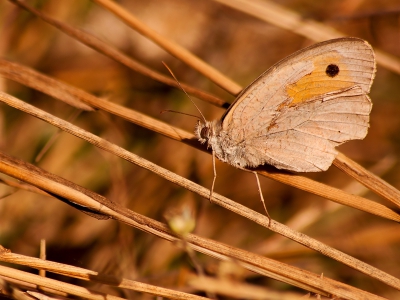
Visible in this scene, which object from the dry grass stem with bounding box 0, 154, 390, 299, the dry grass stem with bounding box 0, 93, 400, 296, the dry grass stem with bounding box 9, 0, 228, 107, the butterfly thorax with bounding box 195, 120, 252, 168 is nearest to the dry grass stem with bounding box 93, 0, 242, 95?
the dry grass stem with bounding box 9, 0, 228, 107

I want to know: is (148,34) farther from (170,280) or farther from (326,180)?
(326,180)

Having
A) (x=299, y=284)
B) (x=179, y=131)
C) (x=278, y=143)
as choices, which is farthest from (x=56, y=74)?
(x=299, y=284)

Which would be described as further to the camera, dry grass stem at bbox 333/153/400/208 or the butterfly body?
the butterfly body

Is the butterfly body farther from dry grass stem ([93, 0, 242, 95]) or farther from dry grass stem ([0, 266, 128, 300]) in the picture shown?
dry grass stem ([0, 266, 128, 300])

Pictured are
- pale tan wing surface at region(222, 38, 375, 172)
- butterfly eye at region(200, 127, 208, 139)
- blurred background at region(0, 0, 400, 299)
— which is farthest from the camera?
blurred background at region(0, 0, 400, 299)

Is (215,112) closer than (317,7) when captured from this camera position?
Yes

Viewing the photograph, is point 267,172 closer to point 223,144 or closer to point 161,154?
point 223,144

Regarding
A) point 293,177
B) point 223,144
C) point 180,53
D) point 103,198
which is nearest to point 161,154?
point 223,144
